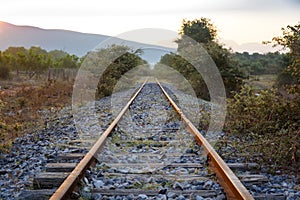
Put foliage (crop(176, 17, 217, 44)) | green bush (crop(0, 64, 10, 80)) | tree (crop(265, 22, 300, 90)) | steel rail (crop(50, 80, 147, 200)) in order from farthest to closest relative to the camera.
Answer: green bush (crop(0, 64, 10, 80)), foliage (crop(176, 17, 217, 44)), tree (crop(265, 22, 300, 90)), steel rail (crop(50, 80, 147, 200))

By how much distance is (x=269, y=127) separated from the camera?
6215 mm

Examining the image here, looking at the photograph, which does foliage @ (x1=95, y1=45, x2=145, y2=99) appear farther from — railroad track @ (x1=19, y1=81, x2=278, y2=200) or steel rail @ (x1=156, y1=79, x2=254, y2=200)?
steel rail @ (x1=156, y1=79, x2=254, y2=200)

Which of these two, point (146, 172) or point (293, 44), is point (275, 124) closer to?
point (293, 44)

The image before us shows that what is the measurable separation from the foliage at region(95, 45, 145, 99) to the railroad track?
8.77 m

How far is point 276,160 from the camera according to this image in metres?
4.66

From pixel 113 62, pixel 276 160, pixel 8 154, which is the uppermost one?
pixel 113 62

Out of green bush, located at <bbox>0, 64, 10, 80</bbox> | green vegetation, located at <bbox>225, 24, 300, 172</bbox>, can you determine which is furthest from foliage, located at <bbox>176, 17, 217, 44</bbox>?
green vegetation, located at <bbox>225, 24, 300, 172</bbox>

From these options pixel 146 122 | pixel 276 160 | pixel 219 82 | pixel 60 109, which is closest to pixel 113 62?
pixel 219 82

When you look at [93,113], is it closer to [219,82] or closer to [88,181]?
[88,181]

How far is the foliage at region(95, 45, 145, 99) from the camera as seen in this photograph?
15147 millimetres

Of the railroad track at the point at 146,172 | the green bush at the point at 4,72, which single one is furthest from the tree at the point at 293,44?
the green bush at the point at 4,72

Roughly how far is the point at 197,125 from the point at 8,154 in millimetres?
3590

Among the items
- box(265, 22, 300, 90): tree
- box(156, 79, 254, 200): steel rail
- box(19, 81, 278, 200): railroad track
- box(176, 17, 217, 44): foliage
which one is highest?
box(176, 17, 217, 44): foliage

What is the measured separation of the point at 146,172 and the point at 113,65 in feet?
48.8
